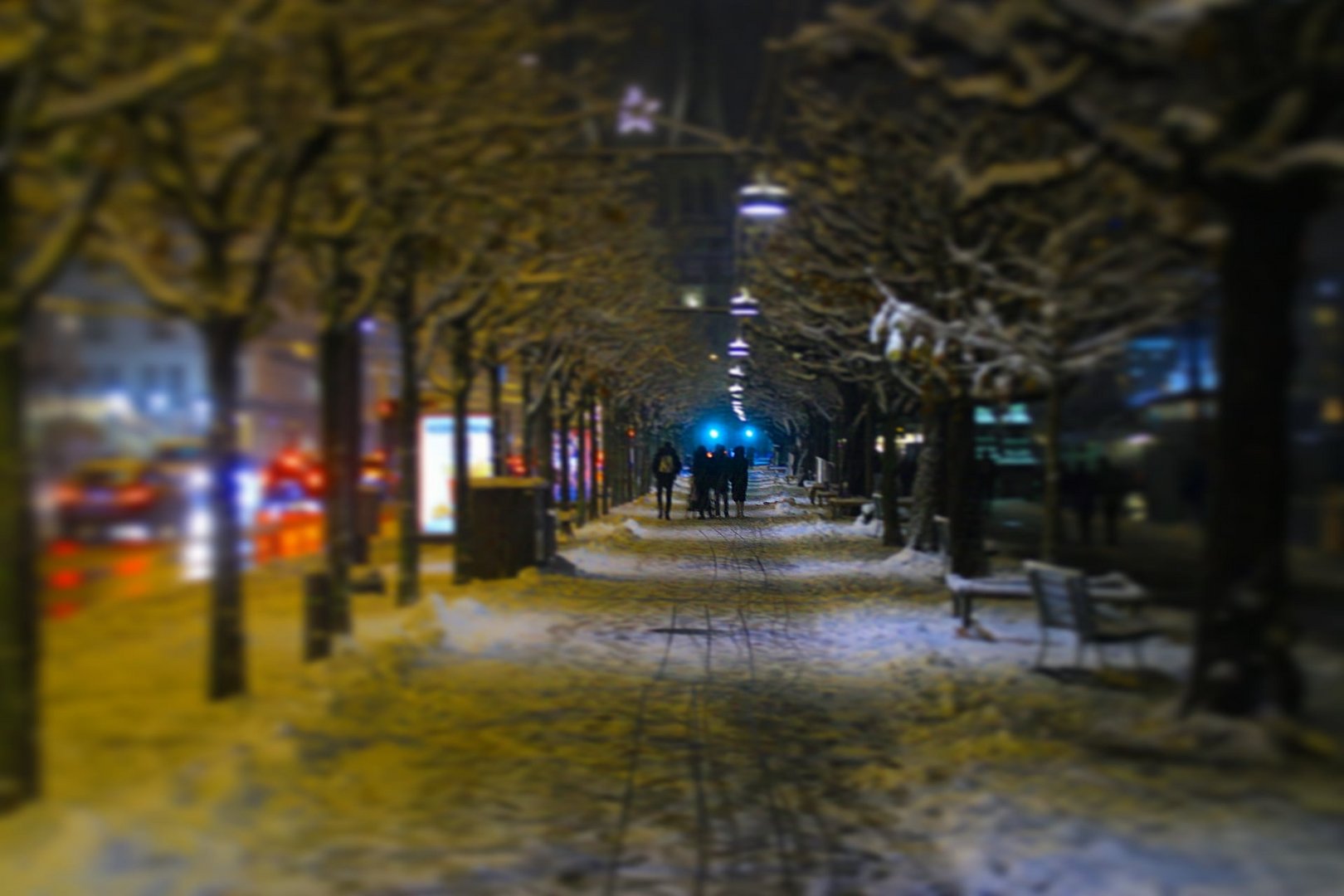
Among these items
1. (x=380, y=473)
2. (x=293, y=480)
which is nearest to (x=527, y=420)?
(x=380, y=473)

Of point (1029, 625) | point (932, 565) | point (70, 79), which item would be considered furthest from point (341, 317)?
point (932, 565)

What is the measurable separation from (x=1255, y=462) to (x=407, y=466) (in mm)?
10360

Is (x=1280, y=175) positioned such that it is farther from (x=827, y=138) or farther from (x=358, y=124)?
(x=827, y=138)

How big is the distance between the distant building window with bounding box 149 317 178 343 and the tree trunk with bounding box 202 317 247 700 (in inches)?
8.5

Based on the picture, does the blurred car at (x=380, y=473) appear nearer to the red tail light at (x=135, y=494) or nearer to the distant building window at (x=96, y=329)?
the red tail light at (x=135, y=494)

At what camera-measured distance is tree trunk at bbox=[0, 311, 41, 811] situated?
288 inches

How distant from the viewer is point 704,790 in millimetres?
9359

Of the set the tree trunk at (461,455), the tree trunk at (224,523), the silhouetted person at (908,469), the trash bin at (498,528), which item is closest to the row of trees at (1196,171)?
the tree trunk at (224,523)

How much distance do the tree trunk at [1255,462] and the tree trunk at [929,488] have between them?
16224 mm

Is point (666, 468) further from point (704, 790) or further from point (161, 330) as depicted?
point (704, 790)

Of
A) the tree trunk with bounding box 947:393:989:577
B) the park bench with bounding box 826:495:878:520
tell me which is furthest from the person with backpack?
the tree trunk with bounding box 947:393:989:577

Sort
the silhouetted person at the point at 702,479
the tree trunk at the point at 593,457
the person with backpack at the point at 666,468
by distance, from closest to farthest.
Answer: the tree trunk at the point at 593,457, the person with backpack at the point at 666,468, the silhouetted person at the point at 702,479

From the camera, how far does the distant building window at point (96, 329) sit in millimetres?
8984

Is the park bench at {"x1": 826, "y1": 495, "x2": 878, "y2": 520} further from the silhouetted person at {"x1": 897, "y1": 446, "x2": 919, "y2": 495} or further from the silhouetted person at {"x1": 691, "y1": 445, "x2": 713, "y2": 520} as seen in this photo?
the silhouetted person at {"x1": 691, "y1": 445, "x2": 713, "y2": 520}
